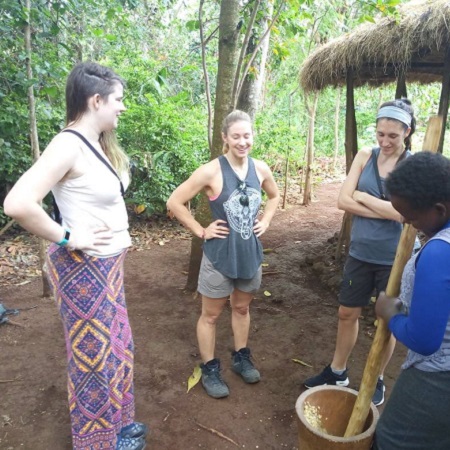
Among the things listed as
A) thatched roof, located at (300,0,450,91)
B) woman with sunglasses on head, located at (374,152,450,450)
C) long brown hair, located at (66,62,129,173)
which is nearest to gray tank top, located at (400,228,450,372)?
woman with sunglasses on head, located at (374,152,450,450)

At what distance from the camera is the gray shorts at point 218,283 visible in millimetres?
2646

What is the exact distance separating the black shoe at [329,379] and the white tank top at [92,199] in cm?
179

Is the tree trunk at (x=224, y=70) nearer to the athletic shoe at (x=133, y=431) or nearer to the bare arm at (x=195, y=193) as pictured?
the bare arm at (x=195, y=193)

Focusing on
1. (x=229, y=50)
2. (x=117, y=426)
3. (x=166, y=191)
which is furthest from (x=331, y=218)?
(x=117, y=426)

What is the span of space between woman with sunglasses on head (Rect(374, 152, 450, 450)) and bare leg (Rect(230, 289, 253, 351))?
1.37 m

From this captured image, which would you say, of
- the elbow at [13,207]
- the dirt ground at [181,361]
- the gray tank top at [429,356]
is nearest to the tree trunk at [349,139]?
the dirt ground at [181,361]

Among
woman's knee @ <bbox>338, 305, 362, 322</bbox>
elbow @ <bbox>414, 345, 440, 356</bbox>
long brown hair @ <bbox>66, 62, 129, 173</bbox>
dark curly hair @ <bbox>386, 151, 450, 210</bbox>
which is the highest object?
long brown hair @ <bbox>66, 62, 129, 173</bbox>

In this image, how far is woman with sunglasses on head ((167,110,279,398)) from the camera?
8.37 feet

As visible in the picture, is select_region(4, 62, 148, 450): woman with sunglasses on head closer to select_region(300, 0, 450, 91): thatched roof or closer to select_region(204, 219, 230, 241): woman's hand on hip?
select_region(204, 219, 230, 241): woman's hand on hip

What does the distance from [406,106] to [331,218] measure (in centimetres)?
563

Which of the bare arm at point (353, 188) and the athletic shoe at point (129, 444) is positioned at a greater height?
the bare arm at point (353, 188)

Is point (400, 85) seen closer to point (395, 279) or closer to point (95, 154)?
point (395, 279)

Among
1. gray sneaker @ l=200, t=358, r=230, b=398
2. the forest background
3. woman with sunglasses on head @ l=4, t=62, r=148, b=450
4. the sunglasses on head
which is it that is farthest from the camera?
the forest background

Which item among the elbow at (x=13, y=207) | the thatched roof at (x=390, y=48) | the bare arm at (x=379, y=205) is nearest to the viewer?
the elbow at (x=13, y=207)
